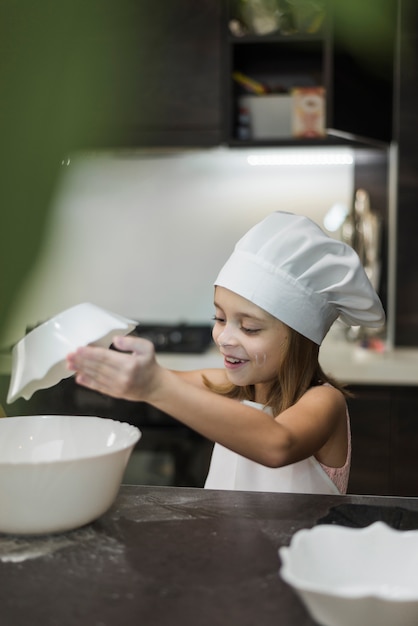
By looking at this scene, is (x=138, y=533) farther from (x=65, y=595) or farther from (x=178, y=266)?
(x=178, y=266)

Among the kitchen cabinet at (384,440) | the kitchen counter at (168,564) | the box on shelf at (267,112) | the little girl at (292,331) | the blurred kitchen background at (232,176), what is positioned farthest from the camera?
the box on shelf at (267,112)

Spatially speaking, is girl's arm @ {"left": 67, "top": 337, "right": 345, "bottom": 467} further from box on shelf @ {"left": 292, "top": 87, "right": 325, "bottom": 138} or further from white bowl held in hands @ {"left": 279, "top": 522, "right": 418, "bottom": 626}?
box on shelf @ {"left": 292, "top": 87, "right": 325, "bottom": 138}

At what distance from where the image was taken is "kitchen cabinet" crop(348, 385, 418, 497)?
7.27 ft

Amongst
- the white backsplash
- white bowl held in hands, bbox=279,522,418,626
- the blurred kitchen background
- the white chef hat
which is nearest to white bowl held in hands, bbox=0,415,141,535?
white bowl held in hands, bbox=279,522,418,626

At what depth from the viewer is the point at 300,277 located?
1.14 meters

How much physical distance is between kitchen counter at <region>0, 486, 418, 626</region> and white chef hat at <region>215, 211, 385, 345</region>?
1.03ft

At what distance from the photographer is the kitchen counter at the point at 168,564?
2.02ft

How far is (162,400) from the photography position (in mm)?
794

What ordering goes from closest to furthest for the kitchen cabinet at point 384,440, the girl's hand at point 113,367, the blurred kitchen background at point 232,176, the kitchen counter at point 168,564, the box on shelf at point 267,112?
the kitchen counter at point 168,564, the girl's hand at point 113,367, the kitchen cabinet at point 384,440, the blurred kitchen background at point 232,176, the box on shelf at point 267,112

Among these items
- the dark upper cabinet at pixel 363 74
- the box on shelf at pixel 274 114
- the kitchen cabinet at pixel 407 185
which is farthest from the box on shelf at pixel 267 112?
the kitchen cabinet at pixel 407 185

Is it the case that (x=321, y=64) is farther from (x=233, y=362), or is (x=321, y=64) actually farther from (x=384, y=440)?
(x=233, y=362)

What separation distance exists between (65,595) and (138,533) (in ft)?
0.55

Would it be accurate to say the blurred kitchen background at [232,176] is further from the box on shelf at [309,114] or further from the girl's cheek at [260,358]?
the girl's cheek at [260,358]

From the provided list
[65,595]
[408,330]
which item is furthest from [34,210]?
[408,330]
